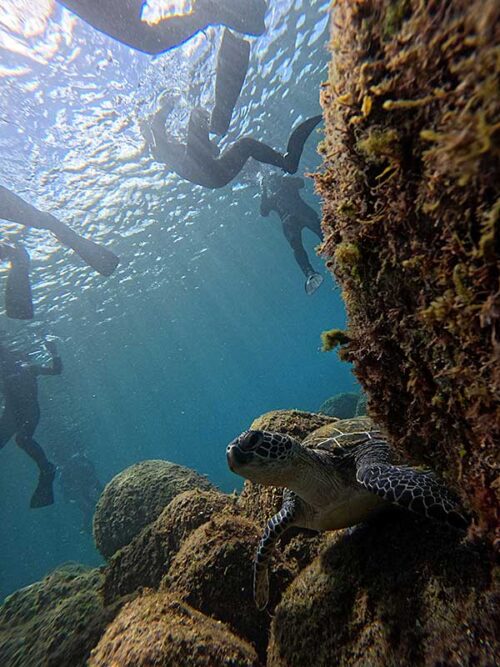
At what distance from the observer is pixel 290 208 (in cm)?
1288

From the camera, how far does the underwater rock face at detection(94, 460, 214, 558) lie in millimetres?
6410

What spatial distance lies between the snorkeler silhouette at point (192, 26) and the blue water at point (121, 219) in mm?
3368

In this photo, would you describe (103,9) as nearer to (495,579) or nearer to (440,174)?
(440,174)

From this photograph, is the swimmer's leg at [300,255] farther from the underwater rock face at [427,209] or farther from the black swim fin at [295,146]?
the underwater rock face at [427,209]

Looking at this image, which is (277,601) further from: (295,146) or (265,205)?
(265,205)

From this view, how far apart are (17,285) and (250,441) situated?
30.7 ft

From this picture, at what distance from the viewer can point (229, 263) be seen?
107 feet

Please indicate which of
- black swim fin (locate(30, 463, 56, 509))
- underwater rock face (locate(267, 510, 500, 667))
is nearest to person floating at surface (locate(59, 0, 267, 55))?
underwater rock face (locate(267, 510, 500, 667))

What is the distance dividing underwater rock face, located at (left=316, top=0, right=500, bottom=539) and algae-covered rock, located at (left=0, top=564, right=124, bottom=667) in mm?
3584

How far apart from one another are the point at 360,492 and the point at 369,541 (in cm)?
34

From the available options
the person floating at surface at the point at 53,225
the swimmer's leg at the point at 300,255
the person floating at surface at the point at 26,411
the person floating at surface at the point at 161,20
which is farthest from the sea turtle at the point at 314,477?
the person floating at surface at the point at 26,411

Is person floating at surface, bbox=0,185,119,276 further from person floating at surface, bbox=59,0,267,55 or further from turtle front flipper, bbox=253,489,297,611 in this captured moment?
turtle front flipper, bbox=253,489,297,611

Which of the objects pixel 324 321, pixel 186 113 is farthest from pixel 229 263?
pixel 324 321

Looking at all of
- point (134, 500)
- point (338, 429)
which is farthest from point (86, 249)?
point (338, 429)
